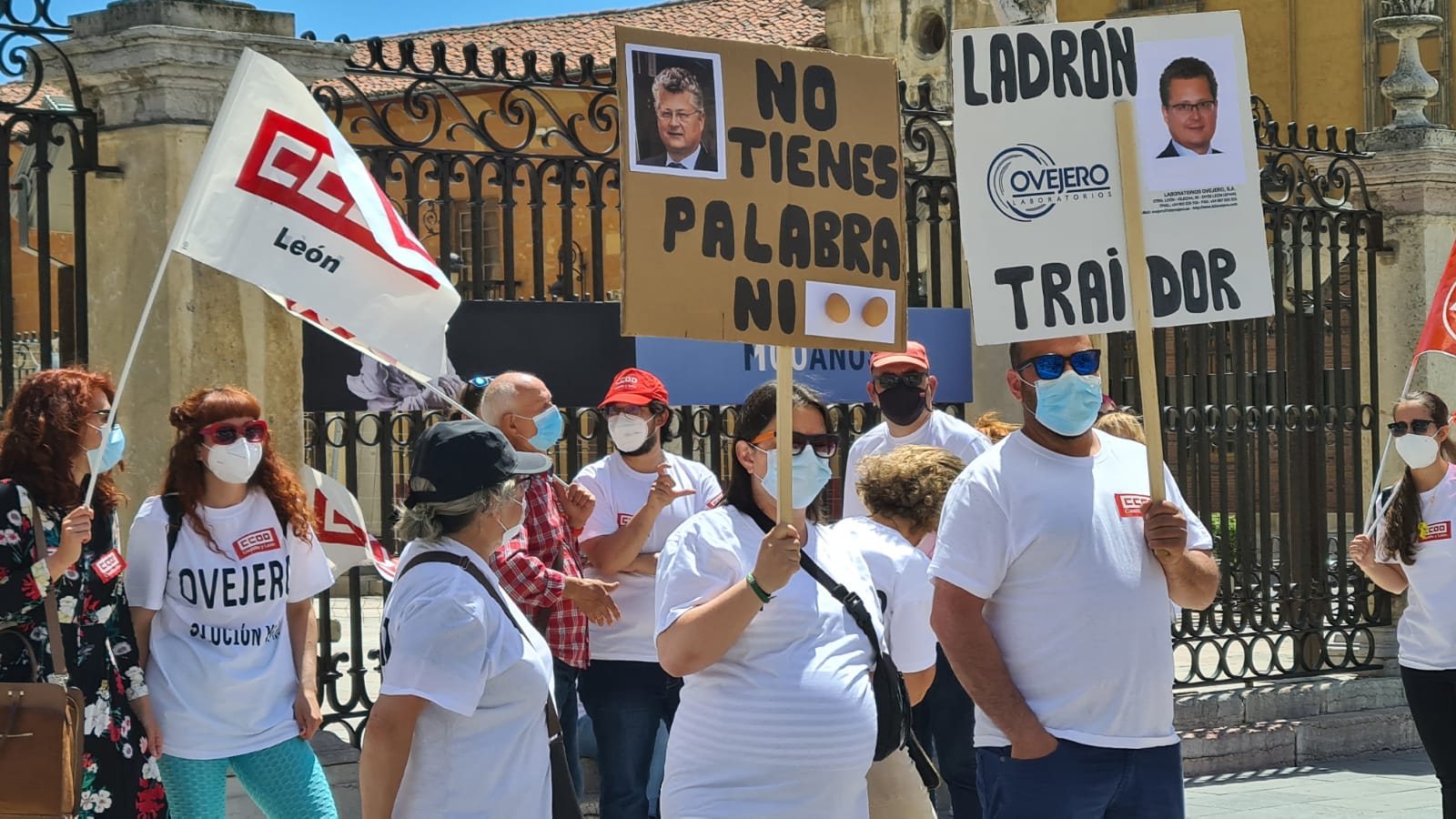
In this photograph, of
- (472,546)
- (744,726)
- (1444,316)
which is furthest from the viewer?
(1444,316)

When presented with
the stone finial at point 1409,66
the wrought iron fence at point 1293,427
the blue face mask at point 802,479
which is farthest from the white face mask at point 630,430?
the stone finial at point 1409,66

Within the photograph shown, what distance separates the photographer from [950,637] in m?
4.40

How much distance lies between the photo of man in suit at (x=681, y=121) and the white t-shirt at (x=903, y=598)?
42.0 inches

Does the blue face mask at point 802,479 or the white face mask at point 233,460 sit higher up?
the white face mask at point 233,460

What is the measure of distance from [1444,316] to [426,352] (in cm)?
538

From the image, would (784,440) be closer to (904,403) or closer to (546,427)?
(546,427)

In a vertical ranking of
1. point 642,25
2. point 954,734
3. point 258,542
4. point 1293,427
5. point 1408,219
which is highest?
point 642,25

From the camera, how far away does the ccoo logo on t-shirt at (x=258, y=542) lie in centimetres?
543

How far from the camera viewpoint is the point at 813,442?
14.7 ft

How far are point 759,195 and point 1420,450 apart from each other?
3.94 meters

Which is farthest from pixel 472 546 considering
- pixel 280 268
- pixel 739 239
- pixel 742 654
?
pixel 280 268

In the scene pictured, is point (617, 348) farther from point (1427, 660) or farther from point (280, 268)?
point (1427, 660)

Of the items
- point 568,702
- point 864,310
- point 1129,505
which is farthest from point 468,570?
point 568,702

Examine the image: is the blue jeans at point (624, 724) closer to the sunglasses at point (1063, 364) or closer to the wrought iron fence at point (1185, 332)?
the wrought iron fence at point (1185, 332)
